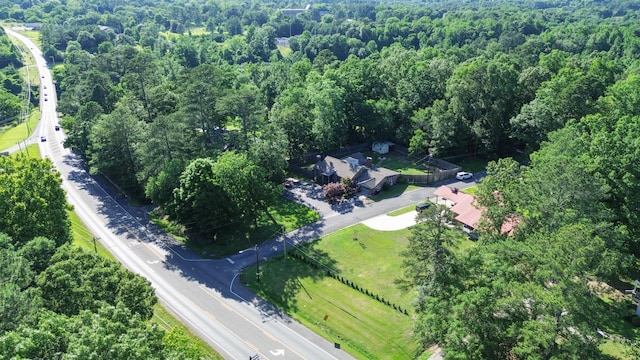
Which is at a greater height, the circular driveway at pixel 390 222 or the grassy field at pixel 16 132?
the circular driveway at pixel 390 222

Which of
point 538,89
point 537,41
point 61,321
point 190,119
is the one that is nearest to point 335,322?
point 61,321

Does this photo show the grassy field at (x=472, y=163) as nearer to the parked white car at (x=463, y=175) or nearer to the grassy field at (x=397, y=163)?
the parked white car at (x=463, y=175)

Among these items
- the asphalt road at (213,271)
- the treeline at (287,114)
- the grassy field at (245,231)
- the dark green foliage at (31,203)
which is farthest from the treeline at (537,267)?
the dark green foliage at (31,203)

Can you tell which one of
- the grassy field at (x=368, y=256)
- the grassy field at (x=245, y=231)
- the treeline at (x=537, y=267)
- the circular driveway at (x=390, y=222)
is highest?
the treeline at (x=537, y=267)

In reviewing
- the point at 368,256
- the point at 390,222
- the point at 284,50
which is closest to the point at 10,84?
the point at 284,50

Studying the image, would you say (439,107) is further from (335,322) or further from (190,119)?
(335,322)

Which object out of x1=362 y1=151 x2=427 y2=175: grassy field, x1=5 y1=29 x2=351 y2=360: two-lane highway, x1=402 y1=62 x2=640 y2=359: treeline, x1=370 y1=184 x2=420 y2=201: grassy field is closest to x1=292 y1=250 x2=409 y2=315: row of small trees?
x1=5 y1=29 x2=351 y2=360: two-lane highway

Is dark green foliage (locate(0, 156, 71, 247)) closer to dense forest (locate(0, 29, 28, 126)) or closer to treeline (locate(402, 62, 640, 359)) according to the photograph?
treeline (locate(402, 62, 640, 359))
